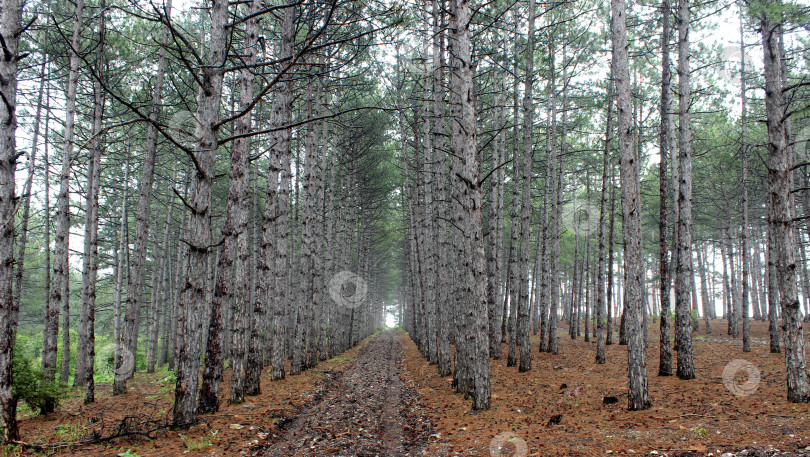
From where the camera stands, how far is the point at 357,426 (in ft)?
23.8

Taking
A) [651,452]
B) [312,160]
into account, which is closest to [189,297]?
[651,452]

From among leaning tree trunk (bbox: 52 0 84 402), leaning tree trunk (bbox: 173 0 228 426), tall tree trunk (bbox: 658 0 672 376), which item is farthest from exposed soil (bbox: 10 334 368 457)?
tall tree trunk (bbox: 658 0 672 376)

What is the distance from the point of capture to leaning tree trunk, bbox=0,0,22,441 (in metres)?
4.98

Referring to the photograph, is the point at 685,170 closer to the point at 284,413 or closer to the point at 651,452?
the point at 651,452

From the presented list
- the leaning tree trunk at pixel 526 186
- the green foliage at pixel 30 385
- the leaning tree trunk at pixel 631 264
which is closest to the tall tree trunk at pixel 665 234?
the leaning tree trunk at pixel 631 264

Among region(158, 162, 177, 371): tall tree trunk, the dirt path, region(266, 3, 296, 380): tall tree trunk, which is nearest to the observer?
the dirt path

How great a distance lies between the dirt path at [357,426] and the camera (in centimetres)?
593

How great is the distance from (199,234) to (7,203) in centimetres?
216

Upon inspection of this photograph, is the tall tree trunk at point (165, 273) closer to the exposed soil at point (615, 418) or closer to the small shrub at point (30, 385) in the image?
the small shrub at point (30, 385)

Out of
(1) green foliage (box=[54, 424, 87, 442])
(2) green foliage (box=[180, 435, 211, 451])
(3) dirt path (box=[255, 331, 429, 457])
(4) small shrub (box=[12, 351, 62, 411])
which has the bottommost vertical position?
(3) dirt path (box=[255, 331, 429, 457])

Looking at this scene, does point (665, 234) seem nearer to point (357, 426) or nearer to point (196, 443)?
point (357, 426)

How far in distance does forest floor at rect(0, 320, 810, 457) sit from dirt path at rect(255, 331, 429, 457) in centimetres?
2

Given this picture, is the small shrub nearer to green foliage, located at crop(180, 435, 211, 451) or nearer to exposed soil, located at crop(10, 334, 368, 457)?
exposed soil, located at crop(10, 334, 368, 457)

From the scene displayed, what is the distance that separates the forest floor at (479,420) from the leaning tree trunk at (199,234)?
2.09 feet
